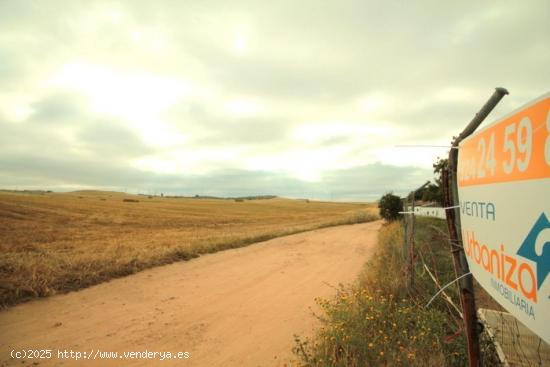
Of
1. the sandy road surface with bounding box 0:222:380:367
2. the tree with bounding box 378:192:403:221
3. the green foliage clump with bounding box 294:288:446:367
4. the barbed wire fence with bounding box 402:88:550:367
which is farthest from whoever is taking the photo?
the tree with bounding box 378:192:403:221

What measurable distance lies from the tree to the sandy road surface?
1678cm

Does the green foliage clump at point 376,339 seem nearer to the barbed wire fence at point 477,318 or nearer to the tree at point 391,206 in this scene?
the barbed wire fence at point 477,318

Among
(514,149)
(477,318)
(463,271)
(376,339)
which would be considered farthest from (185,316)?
(514,149)

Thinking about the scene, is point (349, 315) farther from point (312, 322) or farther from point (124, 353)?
point (124, 353)

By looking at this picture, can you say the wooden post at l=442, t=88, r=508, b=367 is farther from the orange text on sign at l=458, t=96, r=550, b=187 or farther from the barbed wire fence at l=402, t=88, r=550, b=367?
the orange text on sign at l=458, t=96, r=550, b=187

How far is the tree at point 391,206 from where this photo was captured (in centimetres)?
2498

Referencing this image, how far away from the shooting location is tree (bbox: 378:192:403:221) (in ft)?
82.0

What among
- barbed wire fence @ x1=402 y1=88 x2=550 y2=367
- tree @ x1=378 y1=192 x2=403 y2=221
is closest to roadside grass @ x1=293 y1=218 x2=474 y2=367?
barbed wire fence @ x1=402 y1=88 x2=550 y2=367

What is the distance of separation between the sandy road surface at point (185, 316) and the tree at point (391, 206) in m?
16.8

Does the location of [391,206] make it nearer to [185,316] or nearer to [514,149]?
[185,316]

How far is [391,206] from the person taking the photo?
25.2 meters

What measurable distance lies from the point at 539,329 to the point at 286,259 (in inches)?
408

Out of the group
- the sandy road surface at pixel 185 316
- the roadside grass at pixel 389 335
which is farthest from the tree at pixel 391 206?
the roadside grass at pixel 389 335

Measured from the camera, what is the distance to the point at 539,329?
1378 mm
